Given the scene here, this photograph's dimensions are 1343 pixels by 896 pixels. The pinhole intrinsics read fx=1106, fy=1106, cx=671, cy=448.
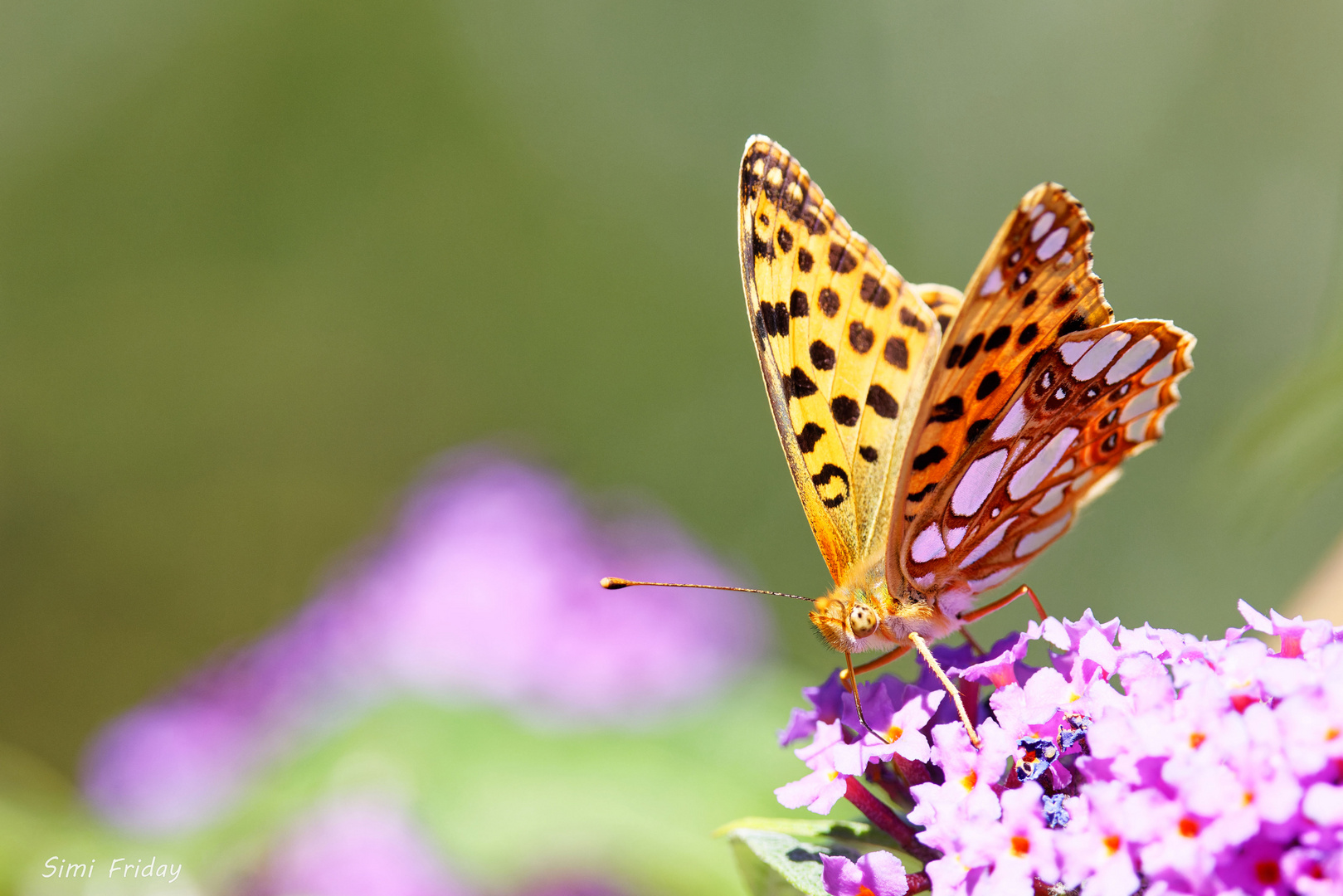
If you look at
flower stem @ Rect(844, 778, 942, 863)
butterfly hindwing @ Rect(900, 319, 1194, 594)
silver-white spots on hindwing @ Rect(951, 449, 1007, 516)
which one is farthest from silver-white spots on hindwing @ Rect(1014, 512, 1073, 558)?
flower stem @ Rect(844, 778, 942, 863)

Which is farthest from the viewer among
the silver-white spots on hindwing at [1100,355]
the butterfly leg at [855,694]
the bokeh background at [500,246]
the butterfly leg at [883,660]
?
the bokeh background at [500,246]

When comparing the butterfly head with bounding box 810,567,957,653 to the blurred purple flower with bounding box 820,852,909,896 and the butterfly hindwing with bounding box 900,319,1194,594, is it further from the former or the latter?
the blurred purple flower with bounding box 820,852,909,896

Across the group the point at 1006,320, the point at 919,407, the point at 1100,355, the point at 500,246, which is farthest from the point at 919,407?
the point at 500,246

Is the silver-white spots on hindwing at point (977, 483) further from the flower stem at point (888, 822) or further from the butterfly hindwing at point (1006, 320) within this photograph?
the flower stem at point (888, 822)

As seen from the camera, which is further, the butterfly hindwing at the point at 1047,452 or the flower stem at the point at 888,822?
the butterfly hindwing at the point at 1047,452

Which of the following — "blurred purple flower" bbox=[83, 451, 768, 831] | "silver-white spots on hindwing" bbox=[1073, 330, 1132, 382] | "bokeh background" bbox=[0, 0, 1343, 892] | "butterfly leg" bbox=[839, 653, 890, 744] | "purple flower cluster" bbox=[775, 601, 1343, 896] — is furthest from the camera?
"bokeh background" bbox=[0, 0, 1343, 892]

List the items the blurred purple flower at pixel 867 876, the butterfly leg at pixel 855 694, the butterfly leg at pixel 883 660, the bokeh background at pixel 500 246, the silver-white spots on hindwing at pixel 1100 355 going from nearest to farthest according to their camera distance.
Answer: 1. the blurred purple flower at pixel 867 876
2. the butterfly leg at pixel 855 694
3. the silver-white spots on hindwing at pixel 1100 355
4. the butterfly leg at pixel 883 660
5. the bokeh background at pixel 500 246

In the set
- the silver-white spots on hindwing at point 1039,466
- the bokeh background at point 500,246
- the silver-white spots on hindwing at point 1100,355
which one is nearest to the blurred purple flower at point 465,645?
the silver-white spots on hindwing at point 1039,466

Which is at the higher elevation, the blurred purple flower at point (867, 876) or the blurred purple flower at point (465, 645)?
the blurred purple flower at point (465, 645)
